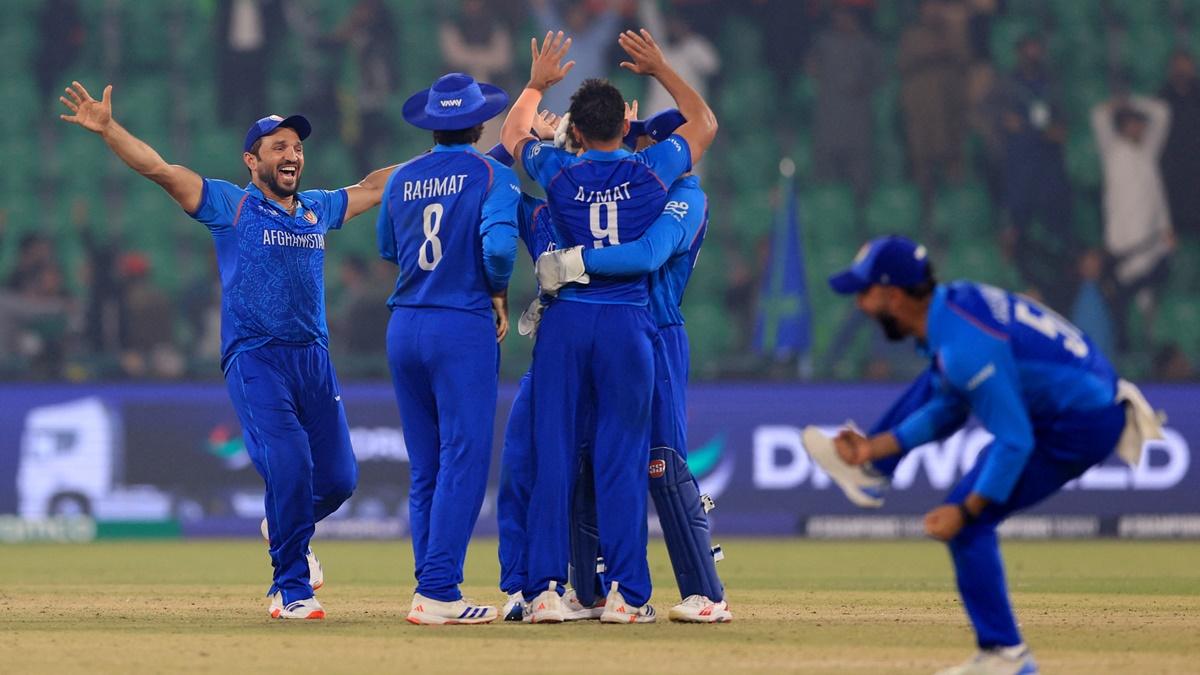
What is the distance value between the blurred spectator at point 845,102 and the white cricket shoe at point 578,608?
1189 cm

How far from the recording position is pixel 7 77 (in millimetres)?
20859

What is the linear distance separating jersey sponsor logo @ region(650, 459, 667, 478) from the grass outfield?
2.37ft

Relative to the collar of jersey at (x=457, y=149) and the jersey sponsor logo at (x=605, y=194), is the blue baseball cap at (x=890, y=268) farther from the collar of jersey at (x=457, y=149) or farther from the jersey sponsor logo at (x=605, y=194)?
the collar of jersey at (x=457, y=149)

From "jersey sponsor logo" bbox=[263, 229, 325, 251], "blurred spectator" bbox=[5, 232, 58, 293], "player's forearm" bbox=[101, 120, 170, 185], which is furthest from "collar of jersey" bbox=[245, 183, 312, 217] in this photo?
"blurred spectator" bbox=[5, 232, 58, 293]

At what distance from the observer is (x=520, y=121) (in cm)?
861

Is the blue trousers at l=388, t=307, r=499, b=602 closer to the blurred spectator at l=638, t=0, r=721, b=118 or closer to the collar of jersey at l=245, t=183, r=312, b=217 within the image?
the collar of jersey at l=245, t=183, r=312, b=217

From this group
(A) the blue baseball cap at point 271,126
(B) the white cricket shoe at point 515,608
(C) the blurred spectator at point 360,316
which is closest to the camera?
(B) the white cricket shoe at point 515,608

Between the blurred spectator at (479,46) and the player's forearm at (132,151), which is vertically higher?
the blurred spectator at (479,46)

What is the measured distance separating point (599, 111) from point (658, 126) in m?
0.70

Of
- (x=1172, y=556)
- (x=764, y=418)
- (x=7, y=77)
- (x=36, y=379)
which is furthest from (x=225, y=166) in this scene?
(x=1172, y=556)

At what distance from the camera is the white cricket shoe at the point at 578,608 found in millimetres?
8555

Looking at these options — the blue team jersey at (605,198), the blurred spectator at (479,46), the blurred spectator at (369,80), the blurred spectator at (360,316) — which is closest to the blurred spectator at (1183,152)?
the blurred spectator at (479,46)

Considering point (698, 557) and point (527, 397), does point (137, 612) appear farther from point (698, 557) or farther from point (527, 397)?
point (698, 557)

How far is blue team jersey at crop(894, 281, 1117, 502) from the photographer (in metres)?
6.25
